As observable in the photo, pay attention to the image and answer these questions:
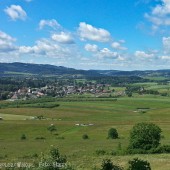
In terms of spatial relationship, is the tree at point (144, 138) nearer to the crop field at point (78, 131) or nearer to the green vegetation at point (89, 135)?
the green vegetation at point (89, 135)

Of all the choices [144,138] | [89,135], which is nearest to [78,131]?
[89,135]

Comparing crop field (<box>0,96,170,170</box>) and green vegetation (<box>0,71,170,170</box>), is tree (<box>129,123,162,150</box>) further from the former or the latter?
crop field (<box>0,96,170,170</box>)

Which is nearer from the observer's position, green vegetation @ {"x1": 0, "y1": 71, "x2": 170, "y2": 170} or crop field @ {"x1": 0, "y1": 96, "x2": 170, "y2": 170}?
green vegetation @ {"x1": 0, "y1": 71, "x2": 170, "y2": 170}

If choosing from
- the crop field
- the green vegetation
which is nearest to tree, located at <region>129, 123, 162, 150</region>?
the green vegetation

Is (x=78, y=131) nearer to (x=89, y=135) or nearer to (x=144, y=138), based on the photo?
(x=89, y=135)

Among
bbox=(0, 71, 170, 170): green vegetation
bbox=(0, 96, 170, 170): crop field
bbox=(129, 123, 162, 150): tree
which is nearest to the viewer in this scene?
bbox=(0, 71, 170, 170): green vegetation

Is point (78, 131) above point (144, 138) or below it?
below

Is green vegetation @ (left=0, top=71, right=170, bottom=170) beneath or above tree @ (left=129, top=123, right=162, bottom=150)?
beneath

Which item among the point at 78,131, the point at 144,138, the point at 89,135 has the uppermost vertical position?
the point at 144,138

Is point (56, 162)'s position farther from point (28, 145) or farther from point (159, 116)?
point (159, 116)

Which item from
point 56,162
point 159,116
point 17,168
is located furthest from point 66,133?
point 56,162

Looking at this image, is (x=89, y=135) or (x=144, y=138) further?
(x=89, y=135)
